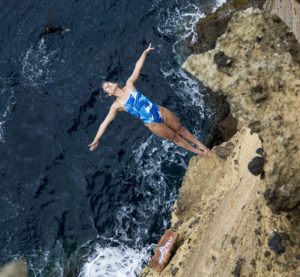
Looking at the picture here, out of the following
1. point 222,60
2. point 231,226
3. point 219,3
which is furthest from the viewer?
point 219,3

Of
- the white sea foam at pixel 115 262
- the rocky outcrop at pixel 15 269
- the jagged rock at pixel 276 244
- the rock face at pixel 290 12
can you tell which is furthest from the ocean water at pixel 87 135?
the jagged rock at pixel 276 244

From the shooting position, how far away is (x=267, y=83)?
15.3ft

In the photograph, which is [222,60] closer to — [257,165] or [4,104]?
[257,165]

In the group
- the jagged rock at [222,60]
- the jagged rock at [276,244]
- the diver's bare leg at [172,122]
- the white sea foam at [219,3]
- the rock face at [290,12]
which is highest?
the white sea foam at [219,3]

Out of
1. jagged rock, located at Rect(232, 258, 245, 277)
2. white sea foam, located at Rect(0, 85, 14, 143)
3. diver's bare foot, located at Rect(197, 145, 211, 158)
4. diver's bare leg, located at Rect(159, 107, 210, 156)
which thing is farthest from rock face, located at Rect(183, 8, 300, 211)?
white sea foam, located at Rect(0, 85, 14, 143)

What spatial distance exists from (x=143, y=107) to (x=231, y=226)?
3715 millimetres

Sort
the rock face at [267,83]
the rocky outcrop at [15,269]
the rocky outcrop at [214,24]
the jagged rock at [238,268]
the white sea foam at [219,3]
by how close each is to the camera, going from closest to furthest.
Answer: the rock face at [267,83], the jagged rock at [238,268], the rocky outcrop at [15,269], the rocky outcrop at [214,24], the white sea foam at [219,3]

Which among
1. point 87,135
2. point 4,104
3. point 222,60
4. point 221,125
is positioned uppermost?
point 221,125

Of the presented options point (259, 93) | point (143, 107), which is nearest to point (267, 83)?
point (259, 93)

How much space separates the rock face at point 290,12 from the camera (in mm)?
7312

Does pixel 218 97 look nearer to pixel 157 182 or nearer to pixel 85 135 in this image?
pixel 157 182

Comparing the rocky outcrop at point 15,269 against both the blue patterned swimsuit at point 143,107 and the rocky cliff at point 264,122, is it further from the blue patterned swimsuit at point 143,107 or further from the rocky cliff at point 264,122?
the rocky cliff at point 264,122

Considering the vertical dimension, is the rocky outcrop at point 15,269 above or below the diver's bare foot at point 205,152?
below

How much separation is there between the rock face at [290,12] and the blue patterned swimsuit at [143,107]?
3.60 meters
